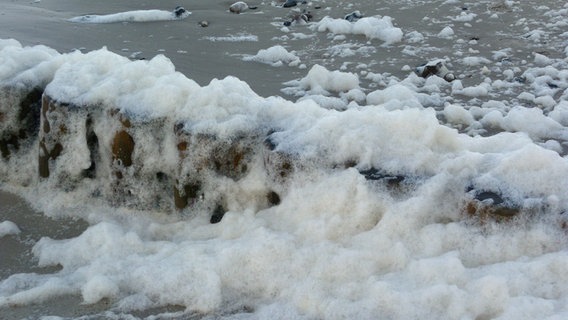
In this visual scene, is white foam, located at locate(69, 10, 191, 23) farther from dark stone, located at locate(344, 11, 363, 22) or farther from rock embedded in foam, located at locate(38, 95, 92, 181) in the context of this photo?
rock embedded in foam, located at locate(38, 95, 92, 181)

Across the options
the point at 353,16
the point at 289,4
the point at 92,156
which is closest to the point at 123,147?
the point at 92,156

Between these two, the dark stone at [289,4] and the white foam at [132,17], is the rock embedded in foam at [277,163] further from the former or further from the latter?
the dark stone at [289,4]

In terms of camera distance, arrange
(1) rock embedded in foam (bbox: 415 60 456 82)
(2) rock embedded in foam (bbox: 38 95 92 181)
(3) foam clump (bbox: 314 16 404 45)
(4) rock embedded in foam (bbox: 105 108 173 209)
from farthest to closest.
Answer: (3) foam clump (bbox: 314 16 404 45) < (1) rock embedded in foam (bbox: 415 60 456 82) < (2) rock embedded in foam (bbox: 38 95 92 181) < (4) rock embedded in foam (bbox: 105 108 173 209)

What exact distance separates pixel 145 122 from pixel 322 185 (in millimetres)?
1101

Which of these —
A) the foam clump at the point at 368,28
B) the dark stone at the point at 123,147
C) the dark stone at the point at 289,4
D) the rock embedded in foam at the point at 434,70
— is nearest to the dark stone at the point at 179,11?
the dark stone at the point at 289,4

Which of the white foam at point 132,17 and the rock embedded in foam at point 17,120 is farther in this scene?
the white foam at point 132,17

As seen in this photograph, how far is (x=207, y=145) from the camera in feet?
10.9

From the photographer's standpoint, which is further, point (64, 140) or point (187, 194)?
point (64, 140)

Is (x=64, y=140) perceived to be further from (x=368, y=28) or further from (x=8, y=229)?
(x=368, y=28)

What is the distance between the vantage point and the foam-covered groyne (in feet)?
9.44

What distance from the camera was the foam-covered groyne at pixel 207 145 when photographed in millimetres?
2877

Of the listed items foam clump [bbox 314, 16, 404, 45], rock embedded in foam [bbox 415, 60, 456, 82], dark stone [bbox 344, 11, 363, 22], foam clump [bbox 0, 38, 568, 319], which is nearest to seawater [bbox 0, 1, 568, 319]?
foam clump [bbox 0, 38, 568, 319]

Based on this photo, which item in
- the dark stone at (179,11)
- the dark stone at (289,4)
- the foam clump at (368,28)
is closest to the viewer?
the foam clump at (368,28)

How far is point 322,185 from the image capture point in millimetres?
3010
